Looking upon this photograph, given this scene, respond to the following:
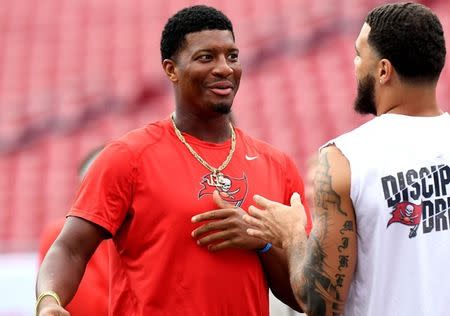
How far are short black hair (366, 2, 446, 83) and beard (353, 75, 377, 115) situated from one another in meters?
0.12

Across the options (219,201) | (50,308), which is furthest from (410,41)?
(50,308)

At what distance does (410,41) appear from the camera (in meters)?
3.77

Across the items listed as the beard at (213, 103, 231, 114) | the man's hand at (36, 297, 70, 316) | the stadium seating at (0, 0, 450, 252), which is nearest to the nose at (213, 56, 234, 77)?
the beard at (213, 103, 231, 114)

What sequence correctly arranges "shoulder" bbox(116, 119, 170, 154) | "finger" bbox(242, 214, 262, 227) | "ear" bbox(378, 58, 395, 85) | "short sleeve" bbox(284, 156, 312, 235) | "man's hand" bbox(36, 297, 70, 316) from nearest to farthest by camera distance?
"ear" bbox(378, 58, 395, 85) → "man's hand" bbox(36, 297, 70, 316) → "finger" bbox(242, 214, 262, 227) → "shoulder" bbox(116, 119, 170, 154) → "short sleeve" bbox(284, 156, 312, 235)

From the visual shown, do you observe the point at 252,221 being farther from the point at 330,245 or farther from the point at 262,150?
the point at 262,150

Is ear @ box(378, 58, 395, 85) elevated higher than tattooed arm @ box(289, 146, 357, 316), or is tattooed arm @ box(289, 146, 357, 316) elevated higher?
ear @ box(378, 58, 395, 85)

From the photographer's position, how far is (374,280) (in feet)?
12.2

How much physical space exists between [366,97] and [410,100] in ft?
0.57

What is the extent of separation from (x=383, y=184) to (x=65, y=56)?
32.0ft

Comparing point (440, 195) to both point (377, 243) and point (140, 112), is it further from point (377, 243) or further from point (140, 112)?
point (140, 112)

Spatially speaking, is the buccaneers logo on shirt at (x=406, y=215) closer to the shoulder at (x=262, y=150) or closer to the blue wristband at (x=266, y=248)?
the blue wristband at (x=266, y=248)

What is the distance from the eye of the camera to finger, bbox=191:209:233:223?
4180 mm

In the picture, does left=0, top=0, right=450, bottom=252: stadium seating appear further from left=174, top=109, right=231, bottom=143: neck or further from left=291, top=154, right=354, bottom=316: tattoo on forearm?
left=291, top=154, right=354, bottom=316: tattoo on forearm

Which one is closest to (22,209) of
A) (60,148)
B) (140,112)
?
(60,148)
